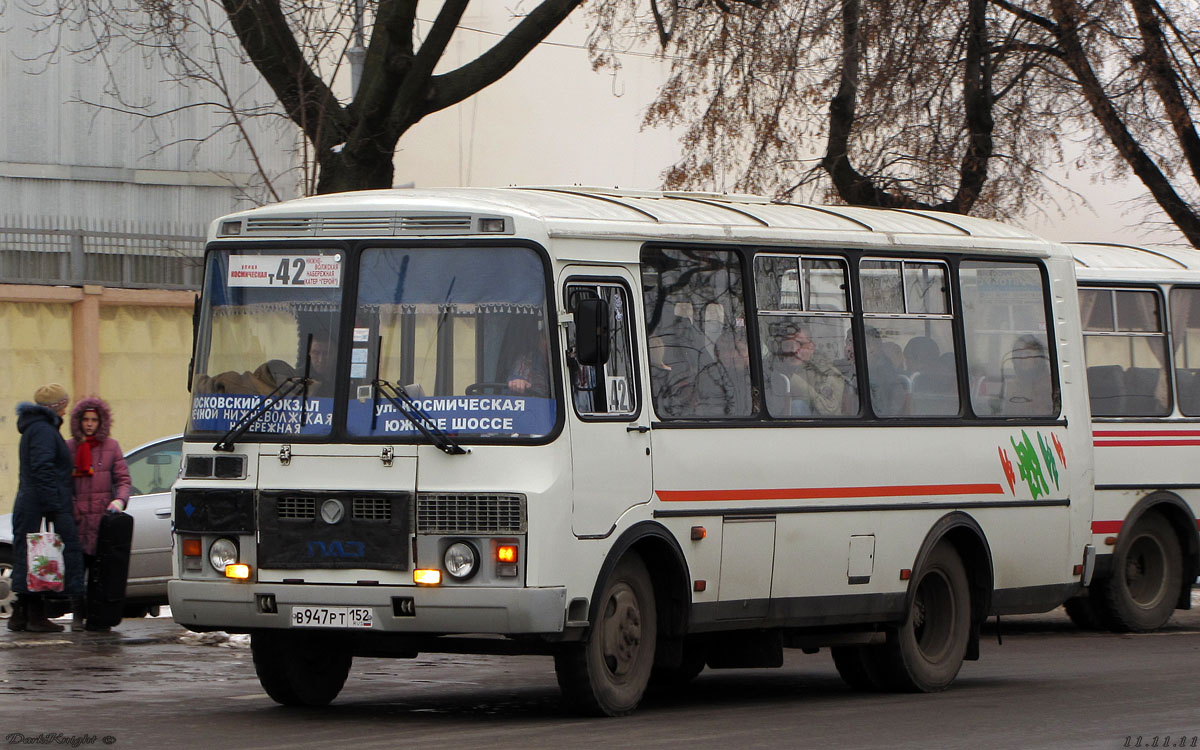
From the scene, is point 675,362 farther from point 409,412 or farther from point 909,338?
point 909,338

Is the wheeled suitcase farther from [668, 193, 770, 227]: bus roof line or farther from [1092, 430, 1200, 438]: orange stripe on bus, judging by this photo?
[1092, 430, 1200, 438]: orange stripe on bus

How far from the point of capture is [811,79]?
20.8 metres

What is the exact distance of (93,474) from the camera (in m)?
14.4

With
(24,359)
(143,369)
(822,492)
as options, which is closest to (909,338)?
(822,492)

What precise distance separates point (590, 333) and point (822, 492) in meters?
2.28

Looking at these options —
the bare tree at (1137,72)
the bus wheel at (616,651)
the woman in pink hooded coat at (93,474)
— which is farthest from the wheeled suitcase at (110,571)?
the bare tree at (1137,72)

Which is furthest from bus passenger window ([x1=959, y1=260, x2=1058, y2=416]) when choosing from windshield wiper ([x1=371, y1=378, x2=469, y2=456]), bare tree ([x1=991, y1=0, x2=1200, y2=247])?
bare tree ([x1=991, y1=0, x2=1200, y2=247])

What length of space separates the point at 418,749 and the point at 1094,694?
15.3 ft

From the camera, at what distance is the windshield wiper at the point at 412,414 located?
9414 millimetres

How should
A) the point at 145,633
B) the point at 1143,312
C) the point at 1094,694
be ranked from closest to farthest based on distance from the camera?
the point at 1094,694 → the point at 145,633 → the point at 1143,312

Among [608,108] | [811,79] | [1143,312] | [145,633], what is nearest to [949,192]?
[811,79]

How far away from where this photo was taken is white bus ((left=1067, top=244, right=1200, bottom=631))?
1638cm

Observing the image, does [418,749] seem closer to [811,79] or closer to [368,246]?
[368,246]

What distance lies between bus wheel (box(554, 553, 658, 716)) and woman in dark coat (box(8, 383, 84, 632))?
17.7ft
